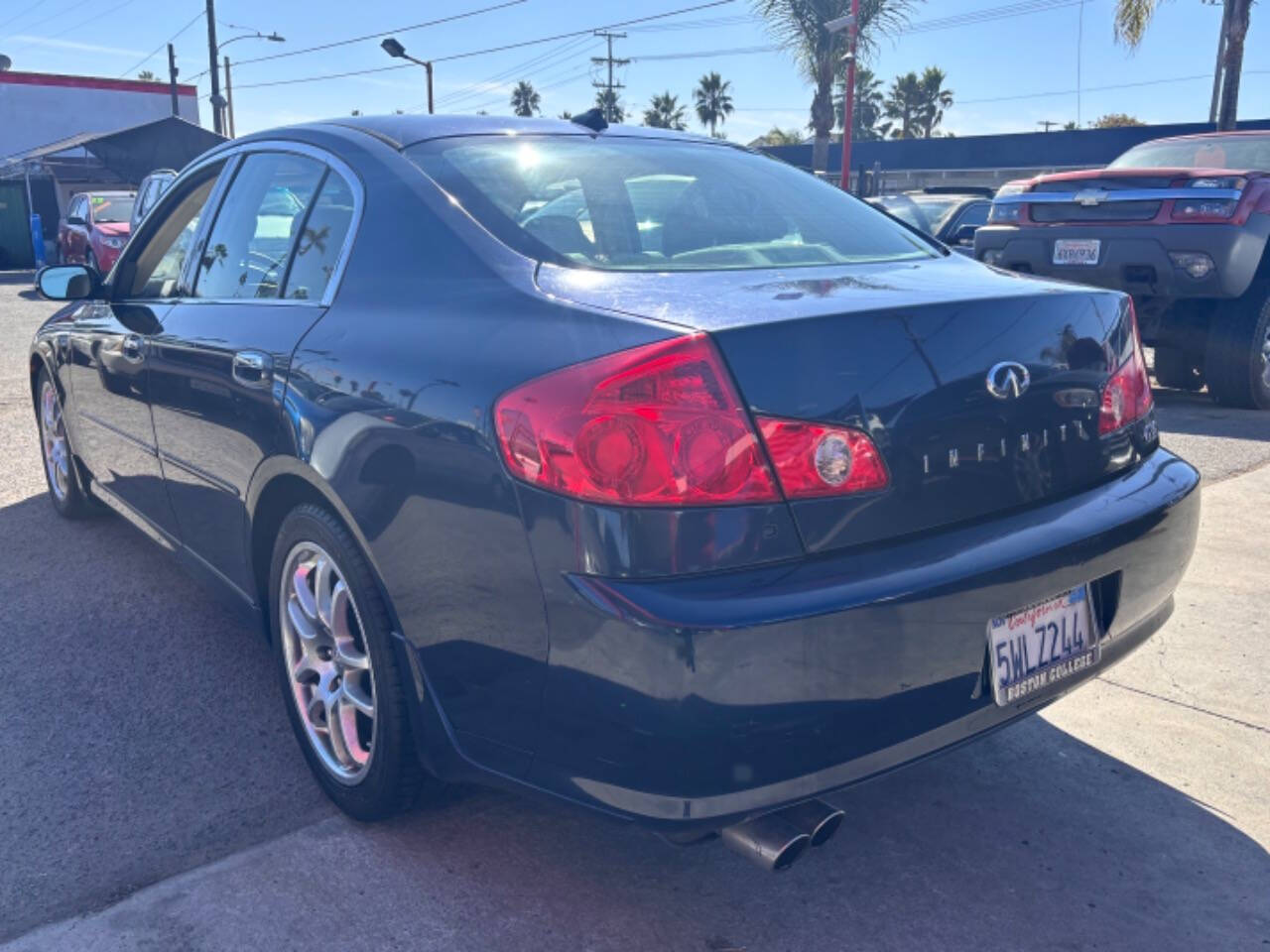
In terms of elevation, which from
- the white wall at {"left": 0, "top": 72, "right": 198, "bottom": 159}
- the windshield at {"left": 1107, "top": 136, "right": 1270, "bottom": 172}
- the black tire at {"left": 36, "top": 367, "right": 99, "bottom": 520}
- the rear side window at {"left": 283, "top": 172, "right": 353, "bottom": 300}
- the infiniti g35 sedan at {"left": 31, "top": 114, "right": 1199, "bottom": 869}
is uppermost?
the white wall at {"left": 0, "top": 72, "right": 198, "bottom": 159}

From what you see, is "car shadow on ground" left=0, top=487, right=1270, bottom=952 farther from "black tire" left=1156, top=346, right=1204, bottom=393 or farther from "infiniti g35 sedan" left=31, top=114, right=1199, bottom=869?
"black tire" left=1156, top=346, right=1204, bottom=393

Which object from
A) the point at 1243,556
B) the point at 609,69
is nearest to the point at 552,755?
the point at 1243,556

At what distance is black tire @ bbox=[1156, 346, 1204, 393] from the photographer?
8398 millimetres

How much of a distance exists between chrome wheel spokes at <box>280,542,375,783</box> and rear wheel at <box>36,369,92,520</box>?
246 centimetres

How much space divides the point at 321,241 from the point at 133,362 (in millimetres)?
1156

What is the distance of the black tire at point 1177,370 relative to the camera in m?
8.40

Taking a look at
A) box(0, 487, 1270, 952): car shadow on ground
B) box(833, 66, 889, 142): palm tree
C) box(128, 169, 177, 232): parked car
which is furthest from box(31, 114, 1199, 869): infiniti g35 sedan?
box(833, 66, 889, 142): palm tree

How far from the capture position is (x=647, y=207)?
2898 mm

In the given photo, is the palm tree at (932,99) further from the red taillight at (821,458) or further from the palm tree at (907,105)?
the red taillight at (821,458)

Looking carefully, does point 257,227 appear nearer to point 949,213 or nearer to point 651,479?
point 651,479

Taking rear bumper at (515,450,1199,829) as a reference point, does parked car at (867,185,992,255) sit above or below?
above

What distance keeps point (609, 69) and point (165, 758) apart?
2761 inches

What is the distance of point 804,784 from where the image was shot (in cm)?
201

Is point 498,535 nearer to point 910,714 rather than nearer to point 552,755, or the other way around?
point 552,755
